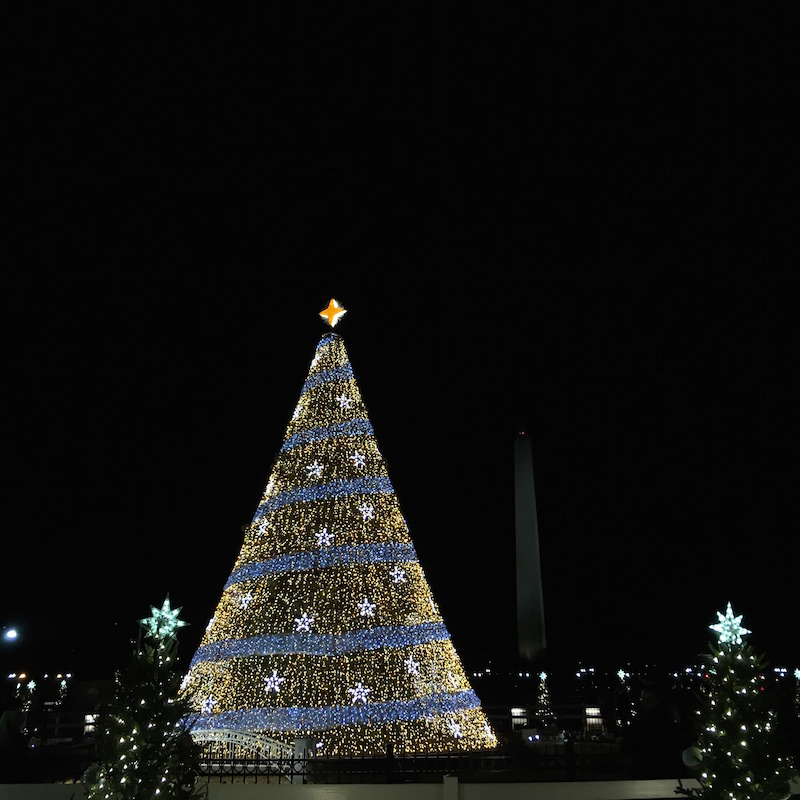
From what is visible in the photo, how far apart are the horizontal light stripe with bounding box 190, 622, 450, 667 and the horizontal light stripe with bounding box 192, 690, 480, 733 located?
919mm

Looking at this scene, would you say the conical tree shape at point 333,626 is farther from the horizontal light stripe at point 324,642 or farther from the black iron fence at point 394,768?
the black iron fence at point 394,768

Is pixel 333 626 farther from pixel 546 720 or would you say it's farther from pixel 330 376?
pixel 546 720

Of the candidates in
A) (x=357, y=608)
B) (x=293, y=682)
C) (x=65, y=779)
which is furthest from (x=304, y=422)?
(x=65, y=779)

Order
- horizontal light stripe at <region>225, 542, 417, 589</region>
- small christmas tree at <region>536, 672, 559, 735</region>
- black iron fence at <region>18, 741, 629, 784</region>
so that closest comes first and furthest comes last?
black iron fence at <region>18, 741, 629, 784</region> → horizontal light stripe at <region>225, 542, 417, 589</region> → small christmas tree at <region>536, 672, 559, 735</region>

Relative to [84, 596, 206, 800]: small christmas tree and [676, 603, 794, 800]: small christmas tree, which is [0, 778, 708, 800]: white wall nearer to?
[676, 603, 794, 800]: small christmas tree

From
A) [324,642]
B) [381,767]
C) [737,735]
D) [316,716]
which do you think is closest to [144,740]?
[381,767]

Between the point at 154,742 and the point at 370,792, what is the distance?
260cm

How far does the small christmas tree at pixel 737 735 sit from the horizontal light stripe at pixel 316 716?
19.7 feet

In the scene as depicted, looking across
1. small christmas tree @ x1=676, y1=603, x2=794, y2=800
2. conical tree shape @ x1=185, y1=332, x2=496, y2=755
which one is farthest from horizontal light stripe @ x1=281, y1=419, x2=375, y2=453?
small christmas tree @ x1=676, y1=603, x2=794, y2=800

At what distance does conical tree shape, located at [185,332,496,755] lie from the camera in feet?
41.8

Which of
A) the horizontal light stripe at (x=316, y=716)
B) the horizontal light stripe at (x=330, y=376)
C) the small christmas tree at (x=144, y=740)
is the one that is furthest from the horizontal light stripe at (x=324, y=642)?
the small christmas tree at (x=144, y=740)

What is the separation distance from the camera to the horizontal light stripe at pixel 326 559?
13.9 meters

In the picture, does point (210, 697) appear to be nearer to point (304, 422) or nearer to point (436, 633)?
point (436, 633)

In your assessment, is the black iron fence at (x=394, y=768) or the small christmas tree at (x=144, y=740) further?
the black iron fence at (x=394, y=768)
